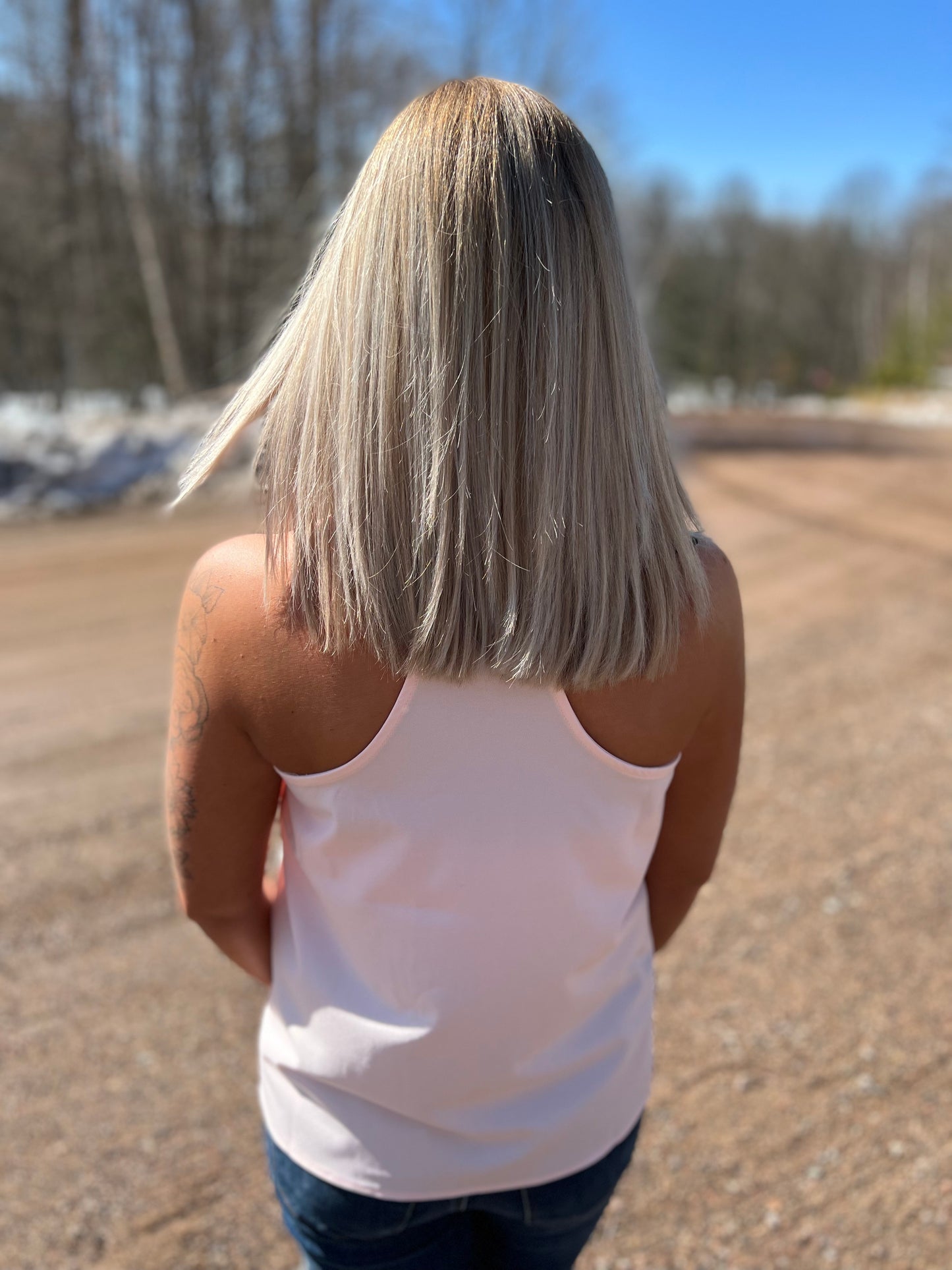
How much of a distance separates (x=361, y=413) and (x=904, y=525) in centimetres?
985

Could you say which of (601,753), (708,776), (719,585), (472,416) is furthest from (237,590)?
(708,776)

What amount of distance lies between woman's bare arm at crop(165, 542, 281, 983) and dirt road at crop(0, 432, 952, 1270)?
1.31 m

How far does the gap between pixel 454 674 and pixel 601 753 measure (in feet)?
0.60

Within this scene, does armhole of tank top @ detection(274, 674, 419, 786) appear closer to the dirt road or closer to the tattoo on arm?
the tattoo on arm

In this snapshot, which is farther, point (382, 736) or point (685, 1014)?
point (685, 1014)

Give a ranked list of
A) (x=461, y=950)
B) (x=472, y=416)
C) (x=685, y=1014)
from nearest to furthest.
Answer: (x=472, y=416) → (x=461, y=950) → (x=685, y=1014)

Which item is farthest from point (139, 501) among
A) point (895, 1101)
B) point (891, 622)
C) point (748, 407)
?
point (748, 407)

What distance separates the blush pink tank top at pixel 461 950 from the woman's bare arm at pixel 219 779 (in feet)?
0.21

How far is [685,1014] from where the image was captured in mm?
2779

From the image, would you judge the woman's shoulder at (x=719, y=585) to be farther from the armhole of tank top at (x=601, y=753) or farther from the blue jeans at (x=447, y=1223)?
the blue jeans at (x=447, y=1223)

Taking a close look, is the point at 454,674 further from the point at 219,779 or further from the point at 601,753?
the point at 219,779

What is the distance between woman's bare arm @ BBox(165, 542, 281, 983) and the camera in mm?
908

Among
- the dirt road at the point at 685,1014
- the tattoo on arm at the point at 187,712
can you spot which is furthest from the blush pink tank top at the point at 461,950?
the dirt road at the point at 685,1014

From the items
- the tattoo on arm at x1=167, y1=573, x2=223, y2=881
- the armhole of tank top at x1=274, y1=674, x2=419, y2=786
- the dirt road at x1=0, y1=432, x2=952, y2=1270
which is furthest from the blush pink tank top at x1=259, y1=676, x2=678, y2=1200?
the dirt road at x1=0, y1=432, x2=952, y2=1270
